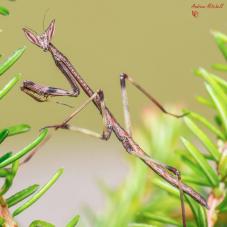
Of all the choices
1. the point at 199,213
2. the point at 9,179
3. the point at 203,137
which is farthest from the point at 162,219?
the point at 9,179

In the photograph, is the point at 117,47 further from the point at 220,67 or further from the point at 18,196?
the point at 18,196

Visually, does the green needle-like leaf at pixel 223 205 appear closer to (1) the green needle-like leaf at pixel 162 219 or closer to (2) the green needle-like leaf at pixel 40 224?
(1) the green needle-like leaf at pixel 162 219

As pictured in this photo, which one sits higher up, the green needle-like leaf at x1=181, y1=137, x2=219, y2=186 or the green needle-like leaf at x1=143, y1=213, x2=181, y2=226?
the green needle-like leaf at x1=181, y1=137, x2=219, y2=186

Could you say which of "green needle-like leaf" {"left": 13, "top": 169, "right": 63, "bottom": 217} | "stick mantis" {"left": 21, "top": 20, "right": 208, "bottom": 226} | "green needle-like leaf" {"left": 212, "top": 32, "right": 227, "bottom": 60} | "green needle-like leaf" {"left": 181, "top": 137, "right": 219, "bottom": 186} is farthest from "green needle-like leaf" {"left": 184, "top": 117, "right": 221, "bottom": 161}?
"stick mantis" {"left": 21, "top": 20, "right": 208, "bottom": 226}

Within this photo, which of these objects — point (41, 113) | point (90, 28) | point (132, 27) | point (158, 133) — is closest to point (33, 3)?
point (90, 28)

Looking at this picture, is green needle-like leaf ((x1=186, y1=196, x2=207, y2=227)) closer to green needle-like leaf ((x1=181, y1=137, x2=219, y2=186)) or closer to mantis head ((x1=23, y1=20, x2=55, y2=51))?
green needle-like leaf ((x1=181, y1=137, x2=219, y2=186))

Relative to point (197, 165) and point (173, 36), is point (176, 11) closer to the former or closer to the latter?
point (173, 36)

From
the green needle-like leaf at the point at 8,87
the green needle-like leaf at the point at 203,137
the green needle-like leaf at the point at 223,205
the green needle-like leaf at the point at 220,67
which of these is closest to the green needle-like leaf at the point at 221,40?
the green needle-like leaf at the point at 220,67

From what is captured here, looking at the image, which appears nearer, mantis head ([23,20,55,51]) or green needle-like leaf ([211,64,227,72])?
green needle-like leaf ([211,64,227,72])

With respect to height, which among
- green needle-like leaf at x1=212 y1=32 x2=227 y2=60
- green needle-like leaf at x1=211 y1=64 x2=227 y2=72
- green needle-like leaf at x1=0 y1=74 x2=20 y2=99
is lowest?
green needle-like leaf at x1=0 y1=74 x2=20 y2=99
